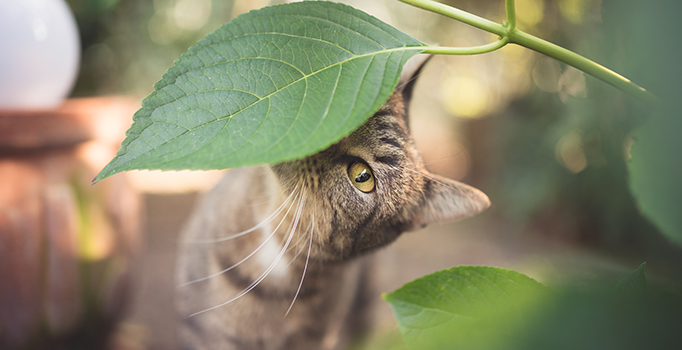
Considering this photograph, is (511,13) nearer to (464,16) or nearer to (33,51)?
(464,16)

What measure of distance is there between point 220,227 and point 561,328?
35.8 inches

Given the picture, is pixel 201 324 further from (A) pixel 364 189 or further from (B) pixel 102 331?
(A) pixel 364 189

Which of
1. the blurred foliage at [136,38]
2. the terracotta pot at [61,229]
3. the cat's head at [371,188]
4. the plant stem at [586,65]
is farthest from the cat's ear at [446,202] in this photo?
the blurred foliage at [136,38]


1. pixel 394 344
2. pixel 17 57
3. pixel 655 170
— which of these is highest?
pixel 17 57

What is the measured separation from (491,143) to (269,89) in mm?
2346

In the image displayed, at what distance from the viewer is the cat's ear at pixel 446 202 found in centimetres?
67

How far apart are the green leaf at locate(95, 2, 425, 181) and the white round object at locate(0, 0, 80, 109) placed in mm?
780

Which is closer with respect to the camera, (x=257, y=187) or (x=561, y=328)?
(x=561, y=328)

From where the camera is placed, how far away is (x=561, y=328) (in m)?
0.19

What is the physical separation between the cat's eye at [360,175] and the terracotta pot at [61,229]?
2.49 feet

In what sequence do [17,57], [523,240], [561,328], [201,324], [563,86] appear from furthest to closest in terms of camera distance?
[523,240] → [563,86] → [201,324] → [17,57] → [561,328]

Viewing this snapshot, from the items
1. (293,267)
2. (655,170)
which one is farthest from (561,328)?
(293,267)

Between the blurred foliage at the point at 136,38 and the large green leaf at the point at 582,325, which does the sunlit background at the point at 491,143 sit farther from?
the large green leaf at the point at 582,325

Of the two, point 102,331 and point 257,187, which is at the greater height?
point 257,187
